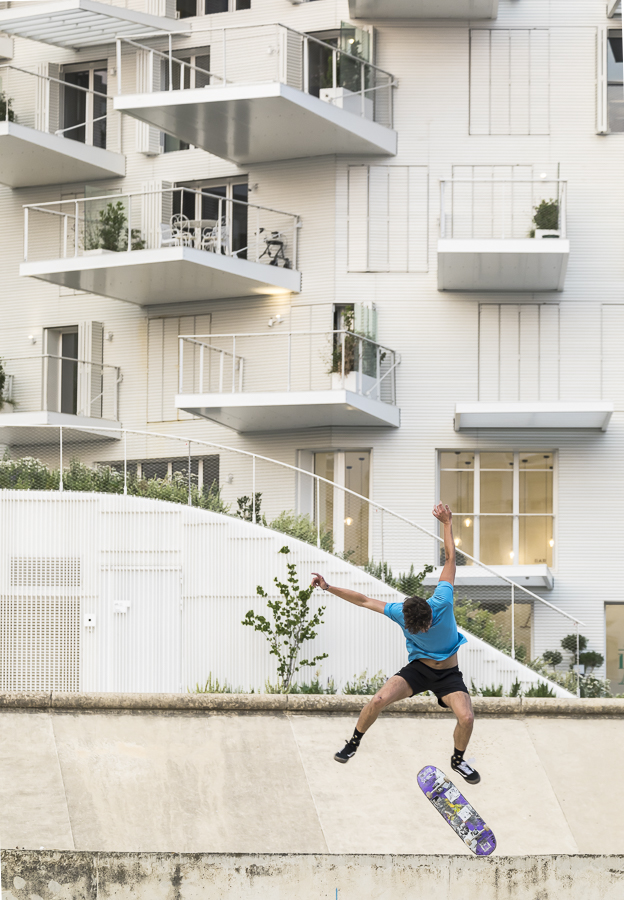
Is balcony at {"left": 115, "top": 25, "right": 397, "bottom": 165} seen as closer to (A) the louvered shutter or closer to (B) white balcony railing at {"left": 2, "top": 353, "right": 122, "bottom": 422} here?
(A) the louvered shutter

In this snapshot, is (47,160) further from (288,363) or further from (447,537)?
(447,537)

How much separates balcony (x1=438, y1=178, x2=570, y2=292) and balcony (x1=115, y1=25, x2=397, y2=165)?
1899 millimetres

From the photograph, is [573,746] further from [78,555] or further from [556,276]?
[556,276]

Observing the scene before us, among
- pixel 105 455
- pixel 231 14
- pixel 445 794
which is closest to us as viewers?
pixel 445 794

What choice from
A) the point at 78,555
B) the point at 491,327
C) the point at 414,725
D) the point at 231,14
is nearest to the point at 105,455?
the point at 78,555

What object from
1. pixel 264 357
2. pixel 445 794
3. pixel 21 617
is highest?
pixel 264 357

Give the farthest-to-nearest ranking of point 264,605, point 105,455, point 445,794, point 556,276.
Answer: point 556,276 → point 105,455 → point 264,605 → point 445,794

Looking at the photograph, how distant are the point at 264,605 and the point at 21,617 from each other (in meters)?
3.70

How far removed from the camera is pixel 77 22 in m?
24.2

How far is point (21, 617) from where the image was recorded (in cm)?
1778

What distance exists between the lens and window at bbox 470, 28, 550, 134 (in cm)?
2300

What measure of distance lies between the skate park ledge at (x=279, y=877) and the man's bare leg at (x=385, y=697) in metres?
1.50

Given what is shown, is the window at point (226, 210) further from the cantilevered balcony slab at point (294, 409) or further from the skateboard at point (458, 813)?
the skateboard at point (458, 813)

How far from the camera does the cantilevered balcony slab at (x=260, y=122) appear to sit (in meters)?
21.6
